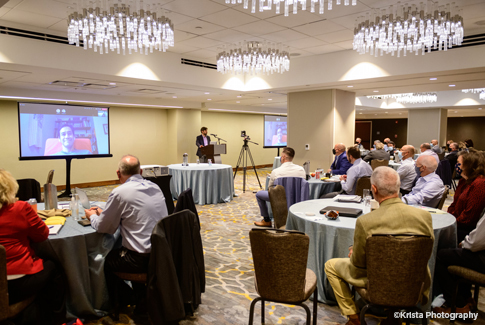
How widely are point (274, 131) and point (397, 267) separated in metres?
14.4

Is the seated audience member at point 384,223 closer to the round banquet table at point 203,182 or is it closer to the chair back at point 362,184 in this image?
the chair back at point 362,184

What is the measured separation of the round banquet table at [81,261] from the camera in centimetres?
265

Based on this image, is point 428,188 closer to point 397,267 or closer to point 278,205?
point 278,205

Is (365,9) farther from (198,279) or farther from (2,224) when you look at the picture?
(2,224)

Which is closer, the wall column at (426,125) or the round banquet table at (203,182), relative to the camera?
the round banquet table at (203,182)

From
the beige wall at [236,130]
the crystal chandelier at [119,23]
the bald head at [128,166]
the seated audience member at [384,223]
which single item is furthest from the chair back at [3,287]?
the beige wall at [236,130]

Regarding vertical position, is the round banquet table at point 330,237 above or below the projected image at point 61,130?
below

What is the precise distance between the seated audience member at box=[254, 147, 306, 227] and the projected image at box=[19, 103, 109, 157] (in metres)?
5.71

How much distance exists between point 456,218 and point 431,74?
3826mm

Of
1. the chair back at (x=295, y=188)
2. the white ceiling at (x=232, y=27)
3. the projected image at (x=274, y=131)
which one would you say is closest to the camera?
the white ceiling at (x=232, y=27)

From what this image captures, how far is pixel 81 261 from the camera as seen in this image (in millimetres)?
2760

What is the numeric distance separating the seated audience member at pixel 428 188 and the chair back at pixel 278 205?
52.5 inches

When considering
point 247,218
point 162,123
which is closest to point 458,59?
point 247,218

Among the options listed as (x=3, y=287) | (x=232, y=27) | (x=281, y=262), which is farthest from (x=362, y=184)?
(x=3, y=287)
